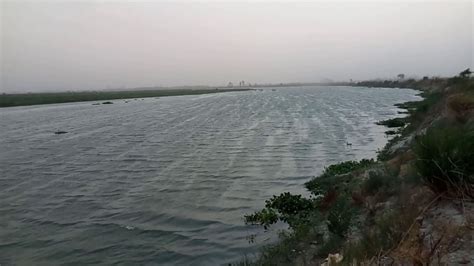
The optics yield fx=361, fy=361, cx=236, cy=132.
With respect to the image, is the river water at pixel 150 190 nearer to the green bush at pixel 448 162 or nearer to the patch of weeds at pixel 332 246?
the patch of weeds at pixel 332 246

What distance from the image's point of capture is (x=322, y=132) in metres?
34.2

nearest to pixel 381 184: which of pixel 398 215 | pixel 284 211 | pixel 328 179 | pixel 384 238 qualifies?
pixel 284 211

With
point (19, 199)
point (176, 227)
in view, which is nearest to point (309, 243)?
point (176, 227)

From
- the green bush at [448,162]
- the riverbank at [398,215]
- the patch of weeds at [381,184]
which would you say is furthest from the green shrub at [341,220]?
the green bush at [448,162]

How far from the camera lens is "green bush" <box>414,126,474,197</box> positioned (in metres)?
6.65

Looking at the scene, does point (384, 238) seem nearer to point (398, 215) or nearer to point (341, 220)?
point (398, 215)

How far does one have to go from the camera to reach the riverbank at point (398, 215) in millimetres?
5152

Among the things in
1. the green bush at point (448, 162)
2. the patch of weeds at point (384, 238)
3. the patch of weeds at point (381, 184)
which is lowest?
the patch of weeds at point (381, 184)

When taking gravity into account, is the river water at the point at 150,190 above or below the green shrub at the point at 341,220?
below

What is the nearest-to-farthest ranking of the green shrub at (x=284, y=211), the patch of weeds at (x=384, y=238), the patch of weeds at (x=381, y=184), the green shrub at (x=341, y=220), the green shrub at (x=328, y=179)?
the patch of weeds at (x=384, y=238) → the green shrub at (x=341, y=220) → the patch of weeds at (x=381, y=184) → the green shrub at (x=284, y=211) → the green shrub at (x=328, y=179)

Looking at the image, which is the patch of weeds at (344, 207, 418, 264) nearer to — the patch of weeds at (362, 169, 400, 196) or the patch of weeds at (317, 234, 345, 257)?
the patch of weeds at (317, 234, 345, 257)

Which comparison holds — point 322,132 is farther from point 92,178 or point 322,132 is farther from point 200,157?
point 92,178

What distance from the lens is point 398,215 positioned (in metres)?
6.83

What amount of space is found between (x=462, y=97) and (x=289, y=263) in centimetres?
1186
